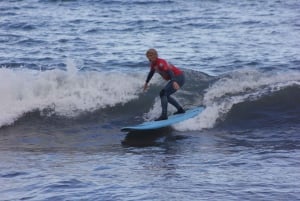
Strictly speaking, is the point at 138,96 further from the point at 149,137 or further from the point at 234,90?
the point at 149,137

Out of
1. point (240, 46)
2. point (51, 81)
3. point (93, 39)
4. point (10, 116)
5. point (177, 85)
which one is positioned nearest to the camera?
point (177, 85)

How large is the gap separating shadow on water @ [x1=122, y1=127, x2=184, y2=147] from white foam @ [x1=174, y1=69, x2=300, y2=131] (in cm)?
39

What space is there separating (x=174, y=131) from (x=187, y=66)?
590 cm

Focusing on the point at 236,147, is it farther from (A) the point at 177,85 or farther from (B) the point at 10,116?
(B) the point at 10,116

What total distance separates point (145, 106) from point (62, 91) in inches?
79.2

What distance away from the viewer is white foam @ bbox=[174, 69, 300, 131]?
12.6 meters

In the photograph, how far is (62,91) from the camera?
47.4 ft

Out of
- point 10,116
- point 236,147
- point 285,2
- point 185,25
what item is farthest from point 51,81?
point 285,2

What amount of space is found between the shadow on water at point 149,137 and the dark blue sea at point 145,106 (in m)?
0.03

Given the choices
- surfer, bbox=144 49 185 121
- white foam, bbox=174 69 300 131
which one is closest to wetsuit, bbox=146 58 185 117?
surfer, bbox=144 49 185 121

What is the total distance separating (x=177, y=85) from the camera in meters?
11.9

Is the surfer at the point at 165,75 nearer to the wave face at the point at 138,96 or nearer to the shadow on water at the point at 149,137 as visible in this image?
the shadow on water at the point at 149,137

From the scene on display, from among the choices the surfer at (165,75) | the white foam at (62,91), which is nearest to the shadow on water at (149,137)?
the surfer at (165,75)

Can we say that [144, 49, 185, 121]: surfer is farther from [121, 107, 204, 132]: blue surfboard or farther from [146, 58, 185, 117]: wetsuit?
[121, 107, 204, 132]: blue surfboard
